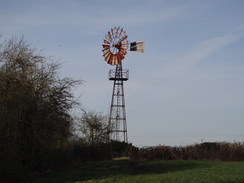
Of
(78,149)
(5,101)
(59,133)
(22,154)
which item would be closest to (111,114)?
(78,149)

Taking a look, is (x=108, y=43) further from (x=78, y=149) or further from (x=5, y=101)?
(x=5, y=101)

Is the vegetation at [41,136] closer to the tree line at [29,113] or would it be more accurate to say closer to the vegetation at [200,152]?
the tree line at [29,113]

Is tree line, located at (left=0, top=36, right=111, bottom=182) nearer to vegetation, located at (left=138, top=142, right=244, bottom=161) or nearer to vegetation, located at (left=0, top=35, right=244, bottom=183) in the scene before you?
vegetation, located at (left=0, top=35, right=244, bottom=183)

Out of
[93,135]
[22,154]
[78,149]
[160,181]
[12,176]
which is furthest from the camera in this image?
[93,135]

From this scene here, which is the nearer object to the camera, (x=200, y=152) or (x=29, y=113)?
(x=29, y=113)

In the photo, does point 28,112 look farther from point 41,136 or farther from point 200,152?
point 200,152

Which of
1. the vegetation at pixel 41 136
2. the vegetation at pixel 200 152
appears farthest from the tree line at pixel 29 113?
the vegetation at pixel 200 152

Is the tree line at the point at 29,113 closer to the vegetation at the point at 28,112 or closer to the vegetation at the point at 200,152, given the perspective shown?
the vegetation at the point at 28,112

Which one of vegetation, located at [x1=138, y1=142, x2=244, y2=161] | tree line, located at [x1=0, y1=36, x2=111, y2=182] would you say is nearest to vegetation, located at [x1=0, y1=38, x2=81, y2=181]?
tree line, located at [x1=0, y1=36, x2=111, y2=182]

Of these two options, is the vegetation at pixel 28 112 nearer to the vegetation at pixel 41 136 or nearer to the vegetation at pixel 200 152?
the vegetation at pixel 41 136

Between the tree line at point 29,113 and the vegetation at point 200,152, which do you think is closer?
the tree line at point 29,113

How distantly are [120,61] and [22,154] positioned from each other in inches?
775

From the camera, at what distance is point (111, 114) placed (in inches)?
1447

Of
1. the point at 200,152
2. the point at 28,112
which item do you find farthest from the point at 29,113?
the point at 200,152
